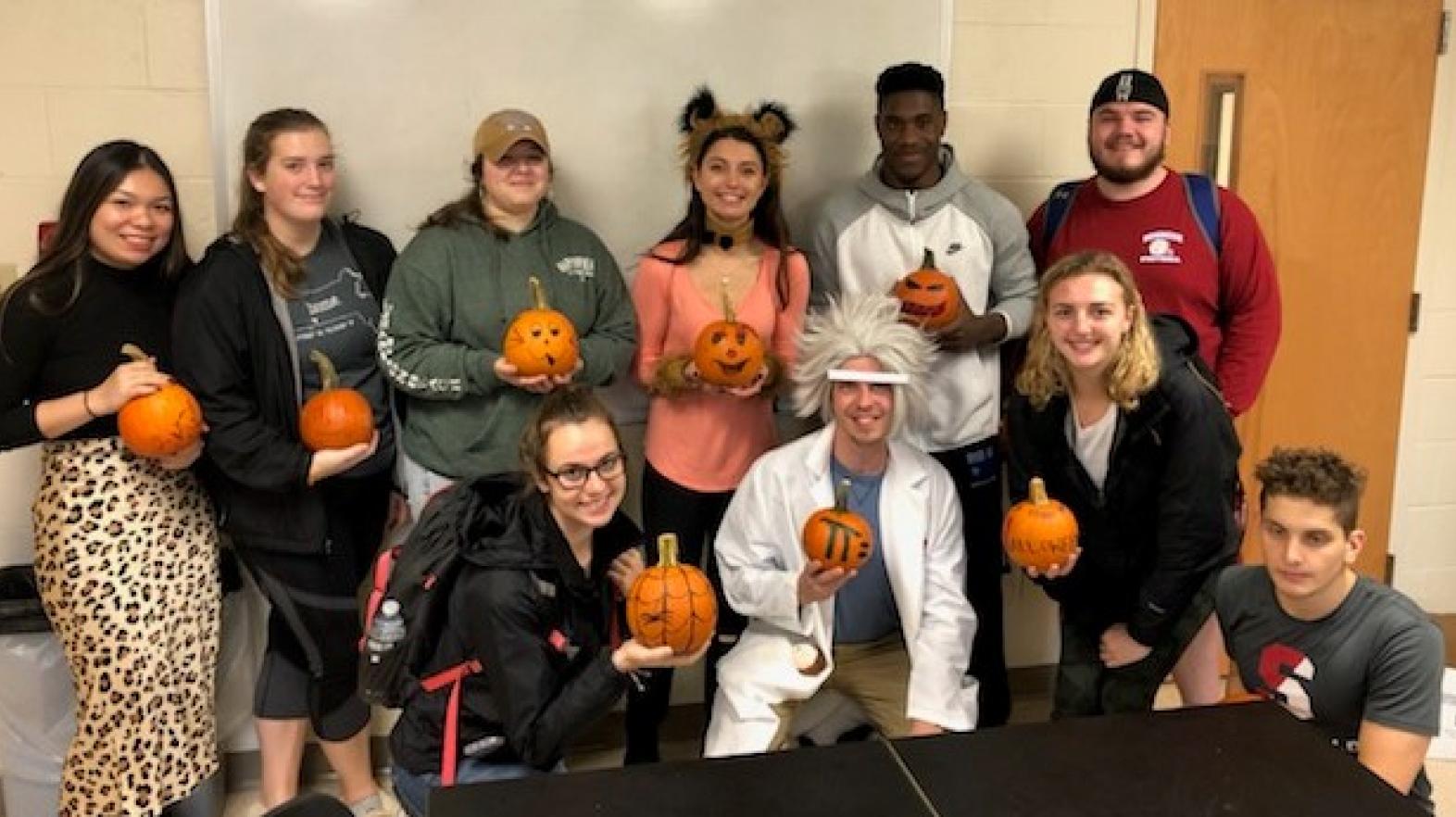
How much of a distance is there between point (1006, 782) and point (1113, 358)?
112 cm

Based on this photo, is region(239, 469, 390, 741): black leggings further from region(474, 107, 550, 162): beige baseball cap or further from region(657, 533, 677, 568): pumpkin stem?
region(657, 533, 677, 568): pumpkin stem

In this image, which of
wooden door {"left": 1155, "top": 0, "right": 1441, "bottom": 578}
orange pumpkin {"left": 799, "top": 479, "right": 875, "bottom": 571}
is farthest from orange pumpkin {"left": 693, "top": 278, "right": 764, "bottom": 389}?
wooden door {"left": 1155, "top": 0, "right": 1441, "bottom": 578}

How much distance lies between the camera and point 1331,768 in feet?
5.98

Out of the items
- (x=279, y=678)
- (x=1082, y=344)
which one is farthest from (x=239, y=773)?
(x=1082, y=344)

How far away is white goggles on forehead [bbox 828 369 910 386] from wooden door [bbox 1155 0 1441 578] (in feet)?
4.76

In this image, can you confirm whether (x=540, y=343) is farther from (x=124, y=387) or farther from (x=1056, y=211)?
(x=1056, y=211)

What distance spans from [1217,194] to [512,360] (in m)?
1.73

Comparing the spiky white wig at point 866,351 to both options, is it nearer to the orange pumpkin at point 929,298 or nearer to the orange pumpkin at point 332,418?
the orange pumpkin at point 929,298

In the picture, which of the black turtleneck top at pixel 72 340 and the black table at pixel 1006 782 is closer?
the black table at pixel 1006 782

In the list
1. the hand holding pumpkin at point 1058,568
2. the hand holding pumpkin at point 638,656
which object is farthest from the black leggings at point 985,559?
the hand holding pumpkin at point 638,656

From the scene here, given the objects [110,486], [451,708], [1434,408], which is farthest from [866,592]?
[1434,408]

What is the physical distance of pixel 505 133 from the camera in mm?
2828

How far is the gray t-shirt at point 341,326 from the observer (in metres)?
2.83

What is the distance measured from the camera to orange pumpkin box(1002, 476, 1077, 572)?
254 centimetres
